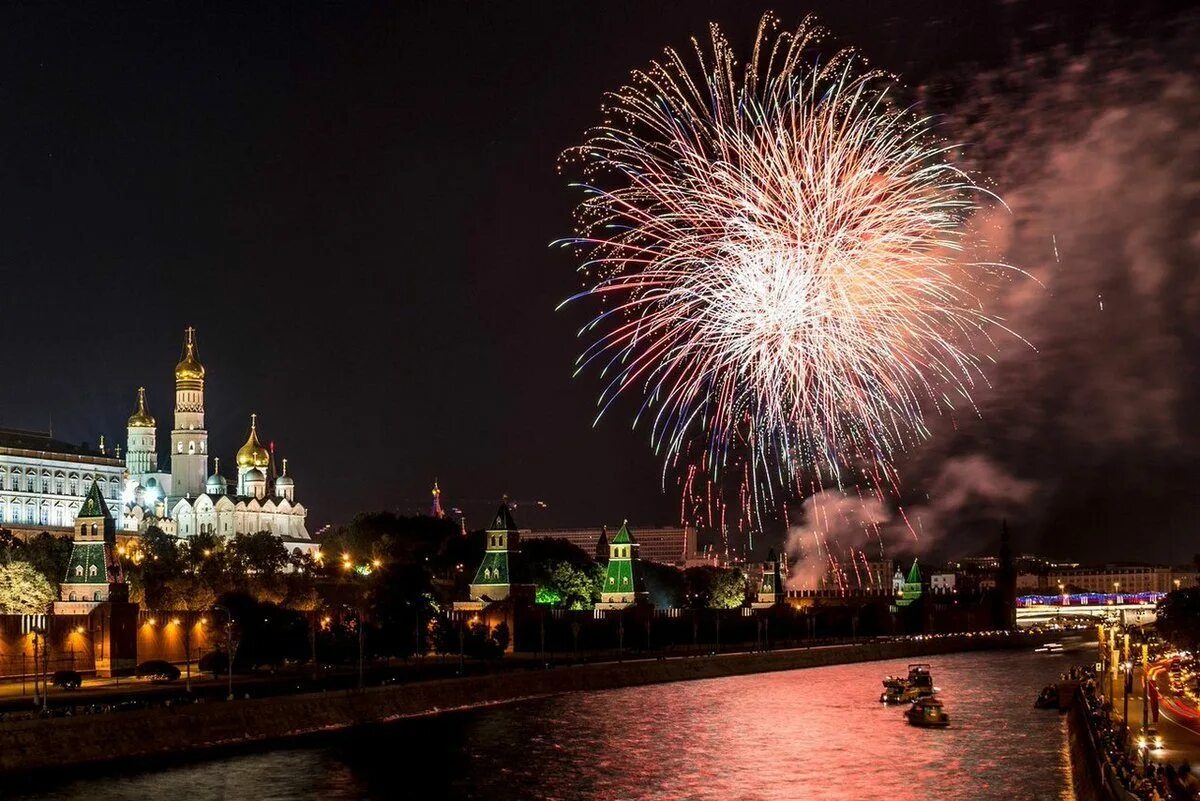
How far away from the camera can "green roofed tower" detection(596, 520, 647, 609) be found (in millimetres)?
88312

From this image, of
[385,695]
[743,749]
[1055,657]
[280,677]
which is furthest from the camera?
[1055,657]

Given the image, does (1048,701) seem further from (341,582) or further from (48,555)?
(48,555)

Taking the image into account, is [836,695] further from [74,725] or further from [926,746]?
[74,725]

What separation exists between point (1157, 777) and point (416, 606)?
43.3m

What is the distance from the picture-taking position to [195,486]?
121188 mm

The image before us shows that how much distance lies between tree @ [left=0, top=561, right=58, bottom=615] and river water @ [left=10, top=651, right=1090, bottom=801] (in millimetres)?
21939

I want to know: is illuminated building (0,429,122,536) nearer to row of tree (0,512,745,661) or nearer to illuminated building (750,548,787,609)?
row of tree (0,512,745,661)

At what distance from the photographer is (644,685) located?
2704 inches

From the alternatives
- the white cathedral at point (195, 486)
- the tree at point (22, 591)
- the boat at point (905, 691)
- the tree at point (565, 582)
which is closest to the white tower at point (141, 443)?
the white cathedral at point (195, 486)

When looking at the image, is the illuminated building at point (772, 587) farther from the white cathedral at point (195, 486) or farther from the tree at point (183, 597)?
the tree at point (183, 597)

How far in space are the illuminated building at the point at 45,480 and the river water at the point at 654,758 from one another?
6058 cm

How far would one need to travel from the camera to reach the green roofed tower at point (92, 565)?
5841 cm

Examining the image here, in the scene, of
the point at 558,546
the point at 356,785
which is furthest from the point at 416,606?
the point at 558,546

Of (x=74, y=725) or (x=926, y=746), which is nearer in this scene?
(x=74, y=725)
